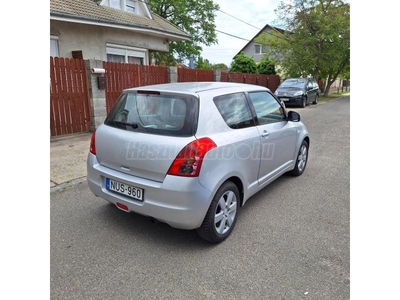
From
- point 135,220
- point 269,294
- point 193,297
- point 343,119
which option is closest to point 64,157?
point 135,220

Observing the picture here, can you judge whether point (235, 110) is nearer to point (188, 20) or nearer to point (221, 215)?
point (221, 215)

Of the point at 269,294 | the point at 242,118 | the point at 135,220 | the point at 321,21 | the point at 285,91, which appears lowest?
the point at 269,294

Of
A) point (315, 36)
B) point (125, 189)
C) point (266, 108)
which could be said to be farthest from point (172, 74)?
point (315, 36)

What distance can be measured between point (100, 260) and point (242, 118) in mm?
2118

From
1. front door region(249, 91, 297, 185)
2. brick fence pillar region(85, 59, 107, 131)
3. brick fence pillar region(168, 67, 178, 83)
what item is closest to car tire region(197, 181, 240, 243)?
front door region(249, 91, 297, 185)

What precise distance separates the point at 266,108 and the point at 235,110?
82 cm

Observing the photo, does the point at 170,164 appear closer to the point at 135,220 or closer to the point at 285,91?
the point at 135,220

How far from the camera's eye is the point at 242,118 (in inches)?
131

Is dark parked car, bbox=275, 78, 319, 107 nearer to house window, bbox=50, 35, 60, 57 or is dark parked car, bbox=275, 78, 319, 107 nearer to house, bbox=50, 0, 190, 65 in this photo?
house, bbox=50, 0, 190, 65

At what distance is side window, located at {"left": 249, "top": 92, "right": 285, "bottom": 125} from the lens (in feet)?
12.0

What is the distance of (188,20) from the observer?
25.2 m

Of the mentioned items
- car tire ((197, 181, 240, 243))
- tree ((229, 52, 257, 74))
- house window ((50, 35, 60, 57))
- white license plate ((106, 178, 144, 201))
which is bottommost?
car tire ((197, 181, 240, 243))

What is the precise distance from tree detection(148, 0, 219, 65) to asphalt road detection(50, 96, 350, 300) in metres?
20.7

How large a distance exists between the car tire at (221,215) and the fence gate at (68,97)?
580 centimetres
